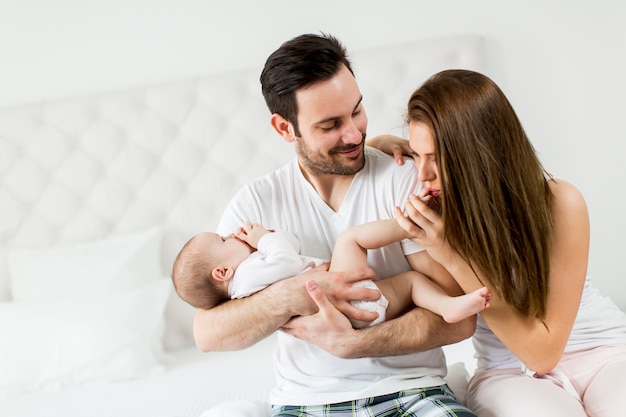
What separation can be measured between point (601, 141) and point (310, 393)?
6.64 feet

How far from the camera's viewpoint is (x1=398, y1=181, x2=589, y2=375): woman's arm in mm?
1717

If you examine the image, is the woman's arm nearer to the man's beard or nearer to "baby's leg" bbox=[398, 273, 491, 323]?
"baby's leg" bbox=[398, 273, 491, 323]

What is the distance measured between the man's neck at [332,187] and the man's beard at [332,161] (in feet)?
0.09

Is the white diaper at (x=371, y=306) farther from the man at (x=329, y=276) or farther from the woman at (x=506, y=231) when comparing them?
the woman at (x=506, y=231)

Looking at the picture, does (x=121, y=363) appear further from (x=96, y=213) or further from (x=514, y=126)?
(x=514, y=126)

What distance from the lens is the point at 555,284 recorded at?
5.66ft

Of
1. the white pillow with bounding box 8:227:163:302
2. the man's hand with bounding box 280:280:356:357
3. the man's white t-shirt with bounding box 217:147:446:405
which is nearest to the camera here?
the man's hand with bounding box 280:280:356:357

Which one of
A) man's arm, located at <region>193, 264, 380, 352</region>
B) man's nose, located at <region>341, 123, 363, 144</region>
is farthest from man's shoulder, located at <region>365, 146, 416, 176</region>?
man's arm, located at <region>193, 264, 380, 352</region>

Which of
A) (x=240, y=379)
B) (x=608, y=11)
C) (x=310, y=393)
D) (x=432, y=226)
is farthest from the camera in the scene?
(x=608, y=11)

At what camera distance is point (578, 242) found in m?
1.72

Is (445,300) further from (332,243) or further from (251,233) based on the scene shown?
(251,233)

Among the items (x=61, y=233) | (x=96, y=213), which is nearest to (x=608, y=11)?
(x=96, y=213)

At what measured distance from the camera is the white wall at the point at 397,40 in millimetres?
3094

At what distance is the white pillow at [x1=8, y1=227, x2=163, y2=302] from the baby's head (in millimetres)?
1135
